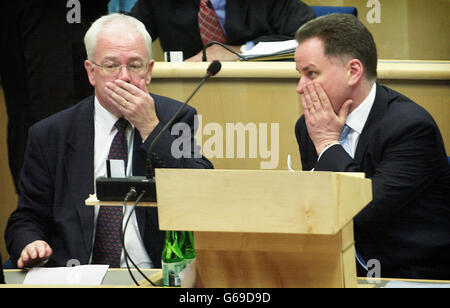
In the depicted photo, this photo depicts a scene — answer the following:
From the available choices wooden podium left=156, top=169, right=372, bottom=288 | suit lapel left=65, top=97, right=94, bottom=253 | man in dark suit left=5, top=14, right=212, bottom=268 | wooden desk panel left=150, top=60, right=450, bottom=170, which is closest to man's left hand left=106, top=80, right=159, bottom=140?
man in dark suit left=5, top=14, right=212, bottom=268

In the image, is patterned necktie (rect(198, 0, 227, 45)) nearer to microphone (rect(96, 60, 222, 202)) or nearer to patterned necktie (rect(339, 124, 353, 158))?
patterned necktie (rect(339, 124, 353, 158))

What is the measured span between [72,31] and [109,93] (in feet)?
1.51

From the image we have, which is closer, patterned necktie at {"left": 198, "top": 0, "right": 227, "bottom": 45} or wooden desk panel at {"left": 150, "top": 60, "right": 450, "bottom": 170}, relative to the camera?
wooden desk panel at {"left": 150, "top": 60, "right": 450, "bottom": 170}

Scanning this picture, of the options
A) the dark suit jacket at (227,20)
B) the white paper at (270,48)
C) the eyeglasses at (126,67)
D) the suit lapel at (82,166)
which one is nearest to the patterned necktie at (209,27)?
the dark suit jacket at (227,20)

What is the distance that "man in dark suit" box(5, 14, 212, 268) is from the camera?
175 cm

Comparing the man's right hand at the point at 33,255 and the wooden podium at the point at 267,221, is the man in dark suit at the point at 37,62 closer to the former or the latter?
the man's right hand at the point at 33,255

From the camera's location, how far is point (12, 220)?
174 cm

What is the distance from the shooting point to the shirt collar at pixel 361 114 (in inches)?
67.6

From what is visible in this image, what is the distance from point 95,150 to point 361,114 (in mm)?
723

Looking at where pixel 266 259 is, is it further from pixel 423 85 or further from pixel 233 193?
pixel 423 85

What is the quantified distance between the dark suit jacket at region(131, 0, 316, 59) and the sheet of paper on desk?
0.95 m

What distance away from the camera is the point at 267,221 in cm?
108

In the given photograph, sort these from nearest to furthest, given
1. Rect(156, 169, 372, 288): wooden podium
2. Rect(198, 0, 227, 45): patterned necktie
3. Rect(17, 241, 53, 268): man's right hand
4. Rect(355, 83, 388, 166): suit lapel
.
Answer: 1. Rect(156, 169, 372, 288): wooden podium
2. Rect(17, 241, 53, 268): man's right hand
3. Rect(355, 83, 388, 166): suit lapel
4. Rect(198, 0, 227, 45): patterned necktie

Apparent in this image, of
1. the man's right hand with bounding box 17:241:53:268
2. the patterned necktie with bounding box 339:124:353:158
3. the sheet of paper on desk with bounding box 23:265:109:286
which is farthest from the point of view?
the patterned necktie with bounding box 339:124:353:158
